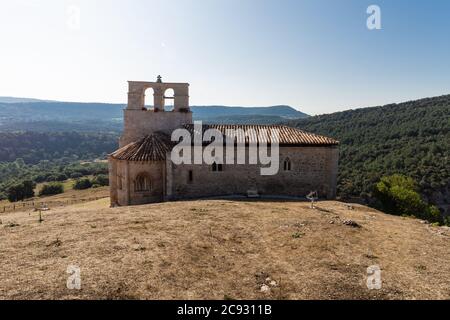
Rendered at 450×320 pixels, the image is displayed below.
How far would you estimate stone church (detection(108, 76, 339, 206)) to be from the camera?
2300 centimetres

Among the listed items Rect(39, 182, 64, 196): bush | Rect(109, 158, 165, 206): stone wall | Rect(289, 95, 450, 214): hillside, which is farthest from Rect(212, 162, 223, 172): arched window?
Rect(39, 182, 64, 196): bush

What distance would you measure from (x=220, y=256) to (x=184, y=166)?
13123mm

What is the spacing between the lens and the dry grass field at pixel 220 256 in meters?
8.63

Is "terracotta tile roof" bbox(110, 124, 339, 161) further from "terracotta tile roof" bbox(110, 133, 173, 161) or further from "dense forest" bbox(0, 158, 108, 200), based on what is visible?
"dense forest" bbox(0, 158, 108, 200)

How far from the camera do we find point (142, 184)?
23578 millimetres

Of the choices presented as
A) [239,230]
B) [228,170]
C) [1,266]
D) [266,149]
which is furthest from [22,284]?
[266,149]

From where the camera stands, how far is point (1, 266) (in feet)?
32.2

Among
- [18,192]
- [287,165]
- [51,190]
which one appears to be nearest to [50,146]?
[51,190]

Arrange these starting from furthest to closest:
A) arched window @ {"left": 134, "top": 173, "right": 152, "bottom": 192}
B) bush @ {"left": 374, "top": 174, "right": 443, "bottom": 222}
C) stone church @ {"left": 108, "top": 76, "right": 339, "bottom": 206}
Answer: bush @ {"left": 374, "top": 174, "right": 443, "bottom": 222} → arched window @ {"left": 134, "top": 173, "right": 152, "bottom": 192} → stone church @ {"left": 108, "top": 76, "right": 339, "bottom": 206}

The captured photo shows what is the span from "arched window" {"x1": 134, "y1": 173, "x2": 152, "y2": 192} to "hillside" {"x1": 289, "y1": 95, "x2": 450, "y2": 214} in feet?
73.6

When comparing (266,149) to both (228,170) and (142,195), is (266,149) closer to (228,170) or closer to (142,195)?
(228,170)

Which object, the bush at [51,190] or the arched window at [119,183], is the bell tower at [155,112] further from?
the bush at [51,190]

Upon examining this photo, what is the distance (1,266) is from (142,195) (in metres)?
13.3

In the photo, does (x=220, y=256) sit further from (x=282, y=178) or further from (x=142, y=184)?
(x=282, y=178)
